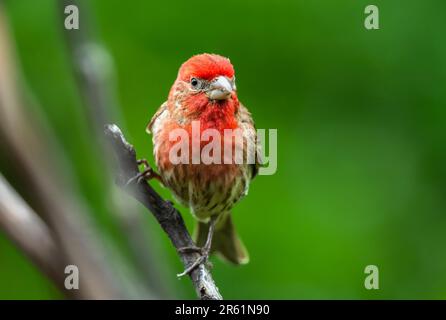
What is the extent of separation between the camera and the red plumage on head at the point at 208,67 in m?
2.94

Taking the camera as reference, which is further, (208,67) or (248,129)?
(248,129)

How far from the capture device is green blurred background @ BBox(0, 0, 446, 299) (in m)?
4.66

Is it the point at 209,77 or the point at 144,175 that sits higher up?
the point at 209,77

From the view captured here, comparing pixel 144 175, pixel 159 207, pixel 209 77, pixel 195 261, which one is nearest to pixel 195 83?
pixel 209 77

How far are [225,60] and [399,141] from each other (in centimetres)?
266

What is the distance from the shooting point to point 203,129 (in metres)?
3.31

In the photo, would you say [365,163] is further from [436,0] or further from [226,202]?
[226,202]

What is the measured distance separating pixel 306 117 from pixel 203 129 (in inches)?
70.8

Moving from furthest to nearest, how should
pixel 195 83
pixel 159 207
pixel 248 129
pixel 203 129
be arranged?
pixel 248 129 → pixel 203 129 → pixel 195 83 → pixel 159 207

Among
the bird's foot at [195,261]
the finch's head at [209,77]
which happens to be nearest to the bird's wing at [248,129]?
the finch's head at [209,77]

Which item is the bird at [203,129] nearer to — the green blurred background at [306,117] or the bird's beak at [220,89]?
the bird's beak at [220,89]

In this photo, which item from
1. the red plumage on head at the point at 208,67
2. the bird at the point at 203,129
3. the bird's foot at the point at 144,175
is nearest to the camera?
the bird's foot at the point at 144,175

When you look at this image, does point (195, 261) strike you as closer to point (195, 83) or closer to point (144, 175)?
point (144, 175)

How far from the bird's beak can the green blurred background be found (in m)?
1.33
